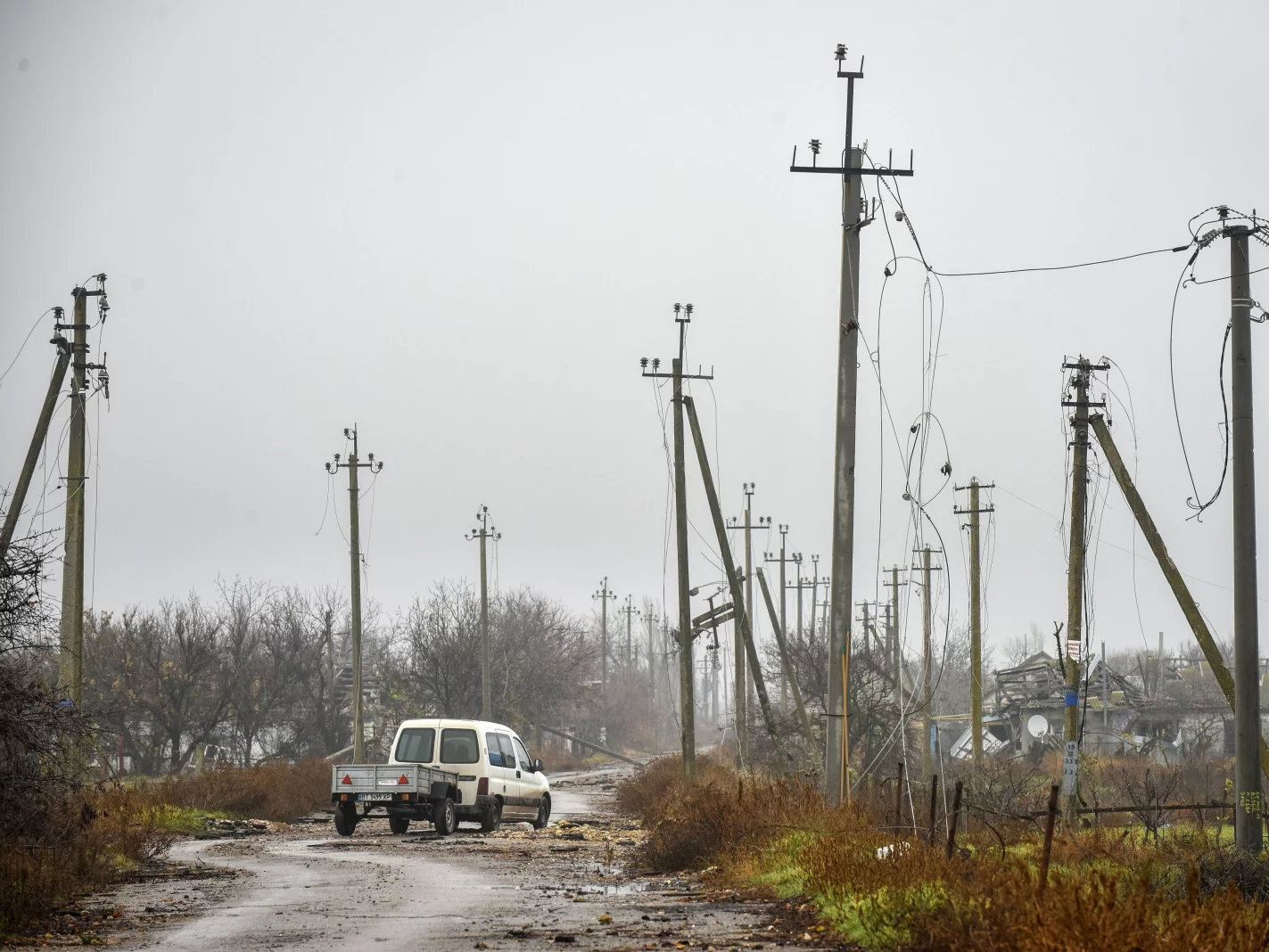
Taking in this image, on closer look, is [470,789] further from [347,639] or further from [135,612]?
[347,639]

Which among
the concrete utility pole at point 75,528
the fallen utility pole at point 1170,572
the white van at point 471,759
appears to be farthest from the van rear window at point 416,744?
the fallen utility pole at point 1170,572

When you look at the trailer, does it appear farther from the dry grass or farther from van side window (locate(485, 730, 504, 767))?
the dry grass

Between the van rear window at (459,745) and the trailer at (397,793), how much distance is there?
2.26 ft

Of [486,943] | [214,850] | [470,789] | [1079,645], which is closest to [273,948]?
[486,943]

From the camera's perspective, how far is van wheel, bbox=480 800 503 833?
27.0 m

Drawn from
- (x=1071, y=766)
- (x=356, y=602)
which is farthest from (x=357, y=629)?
(x=1071, y=766)

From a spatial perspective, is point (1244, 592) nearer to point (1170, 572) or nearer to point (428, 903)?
point (1170, 572)

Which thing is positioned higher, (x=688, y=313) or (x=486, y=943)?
(x=688, y=313)

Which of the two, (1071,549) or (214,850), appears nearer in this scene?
(214,850)

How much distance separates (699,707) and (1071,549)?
16083 cm

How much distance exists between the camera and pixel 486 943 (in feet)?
35.7

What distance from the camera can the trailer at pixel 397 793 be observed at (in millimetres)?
25062

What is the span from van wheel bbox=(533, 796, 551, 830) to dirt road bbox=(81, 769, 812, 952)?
219 inches

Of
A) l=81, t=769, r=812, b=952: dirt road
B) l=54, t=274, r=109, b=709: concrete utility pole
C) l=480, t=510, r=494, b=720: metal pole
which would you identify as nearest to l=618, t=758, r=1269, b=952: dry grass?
l=81, t=769, r=812, b=952: dirt road
